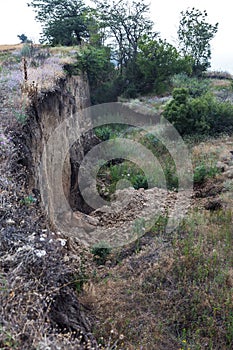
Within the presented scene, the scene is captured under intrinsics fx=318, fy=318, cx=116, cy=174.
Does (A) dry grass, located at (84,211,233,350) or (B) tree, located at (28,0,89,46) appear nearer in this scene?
(A) dry grass, located at (84,211,233,350)

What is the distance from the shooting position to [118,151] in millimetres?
9891

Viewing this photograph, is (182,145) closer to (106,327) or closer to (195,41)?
(106,327)

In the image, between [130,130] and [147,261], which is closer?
[147,261]

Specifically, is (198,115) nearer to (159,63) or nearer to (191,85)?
(191,85)

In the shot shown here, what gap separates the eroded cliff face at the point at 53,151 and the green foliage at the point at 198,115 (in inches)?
122

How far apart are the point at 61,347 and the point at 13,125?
3.03 m

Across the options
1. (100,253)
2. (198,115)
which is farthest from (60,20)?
(100,253)

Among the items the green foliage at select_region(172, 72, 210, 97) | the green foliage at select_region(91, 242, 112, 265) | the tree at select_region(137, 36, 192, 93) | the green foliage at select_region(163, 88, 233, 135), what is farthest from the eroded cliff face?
the tree at select_region(137, 36, 192, 93)

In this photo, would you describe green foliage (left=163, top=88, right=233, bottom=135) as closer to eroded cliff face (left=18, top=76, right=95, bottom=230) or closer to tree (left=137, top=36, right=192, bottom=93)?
eroded cliff face (left=18, top=76, right=95, bottom=230)

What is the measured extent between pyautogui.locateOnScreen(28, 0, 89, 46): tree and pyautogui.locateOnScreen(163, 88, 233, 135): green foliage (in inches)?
316

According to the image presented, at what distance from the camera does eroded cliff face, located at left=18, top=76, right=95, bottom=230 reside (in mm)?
4156

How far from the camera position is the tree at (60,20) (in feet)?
50.7

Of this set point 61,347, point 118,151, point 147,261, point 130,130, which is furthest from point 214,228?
point 130,130

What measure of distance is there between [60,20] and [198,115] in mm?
9567
